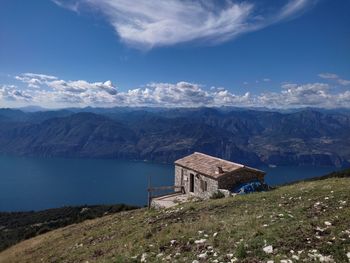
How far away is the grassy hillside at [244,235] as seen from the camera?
1218 cm

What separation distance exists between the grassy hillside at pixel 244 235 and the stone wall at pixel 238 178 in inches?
510

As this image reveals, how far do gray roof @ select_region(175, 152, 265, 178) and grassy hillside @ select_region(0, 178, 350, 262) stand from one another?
13882mm

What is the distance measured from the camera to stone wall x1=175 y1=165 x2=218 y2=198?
3837cm

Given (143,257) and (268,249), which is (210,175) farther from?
(268,249)

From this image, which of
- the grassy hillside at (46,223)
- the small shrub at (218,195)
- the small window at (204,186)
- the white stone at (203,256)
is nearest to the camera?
the white stone at (203,256)

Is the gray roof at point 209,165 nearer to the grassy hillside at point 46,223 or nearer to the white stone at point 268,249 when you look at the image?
the grassy hillside at point 46,223

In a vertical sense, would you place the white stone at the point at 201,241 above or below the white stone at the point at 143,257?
above

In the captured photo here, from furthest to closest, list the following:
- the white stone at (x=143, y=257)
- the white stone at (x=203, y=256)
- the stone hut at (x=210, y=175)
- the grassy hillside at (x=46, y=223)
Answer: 1. the grassy hillside at (x=46, y=223)
2. the stone hut at (x=210, y=175)
3. the white stone at (x=143, y=257)
4. the white stone at (x=203, y=256)

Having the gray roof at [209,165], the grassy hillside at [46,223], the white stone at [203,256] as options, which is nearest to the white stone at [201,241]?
the white stone at [203,256]

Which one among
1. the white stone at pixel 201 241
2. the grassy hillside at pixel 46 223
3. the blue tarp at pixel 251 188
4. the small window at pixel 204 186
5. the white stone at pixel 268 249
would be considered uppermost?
the white stone at pixel 268 249

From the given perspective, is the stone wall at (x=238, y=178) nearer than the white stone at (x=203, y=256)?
No

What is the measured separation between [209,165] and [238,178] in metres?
4.48

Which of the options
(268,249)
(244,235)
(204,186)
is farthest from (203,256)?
(204,186)

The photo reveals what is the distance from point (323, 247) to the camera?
1173cm
